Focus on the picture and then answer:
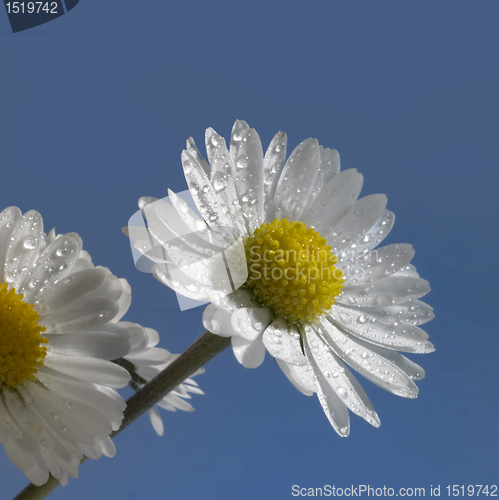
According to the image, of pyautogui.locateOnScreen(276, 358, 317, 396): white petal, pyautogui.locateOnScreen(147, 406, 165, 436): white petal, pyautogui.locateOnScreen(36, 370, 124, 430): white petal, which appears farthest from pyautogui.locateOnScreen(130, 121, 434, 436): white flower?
pyautogui.locateOnScreen(147, 406, 165, 436): white petal

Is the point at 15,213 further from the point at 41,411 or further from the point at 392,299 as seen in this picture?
the point at 392,299

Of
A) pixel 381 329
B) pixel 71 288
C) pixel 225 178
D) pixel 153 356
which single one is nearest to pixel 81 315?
pixel 71 288

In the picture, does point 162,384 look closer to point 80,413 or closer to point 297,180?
point 80,413

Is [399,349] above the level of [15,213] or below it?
below

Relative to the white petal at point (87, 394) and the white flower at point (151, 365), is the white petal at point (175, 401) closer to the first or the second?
the white flower at point (151, 365)

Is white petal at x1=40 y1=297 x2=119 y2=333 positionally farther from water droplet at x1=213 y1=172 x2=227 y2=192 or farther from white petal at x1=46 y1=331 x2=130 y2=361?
water droplet at x1=213 y1=172 x2=227 y2=192

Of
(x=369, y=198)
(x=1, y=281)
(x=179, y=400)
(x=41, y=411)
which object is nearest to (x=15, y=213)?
(x=1, y=281)
